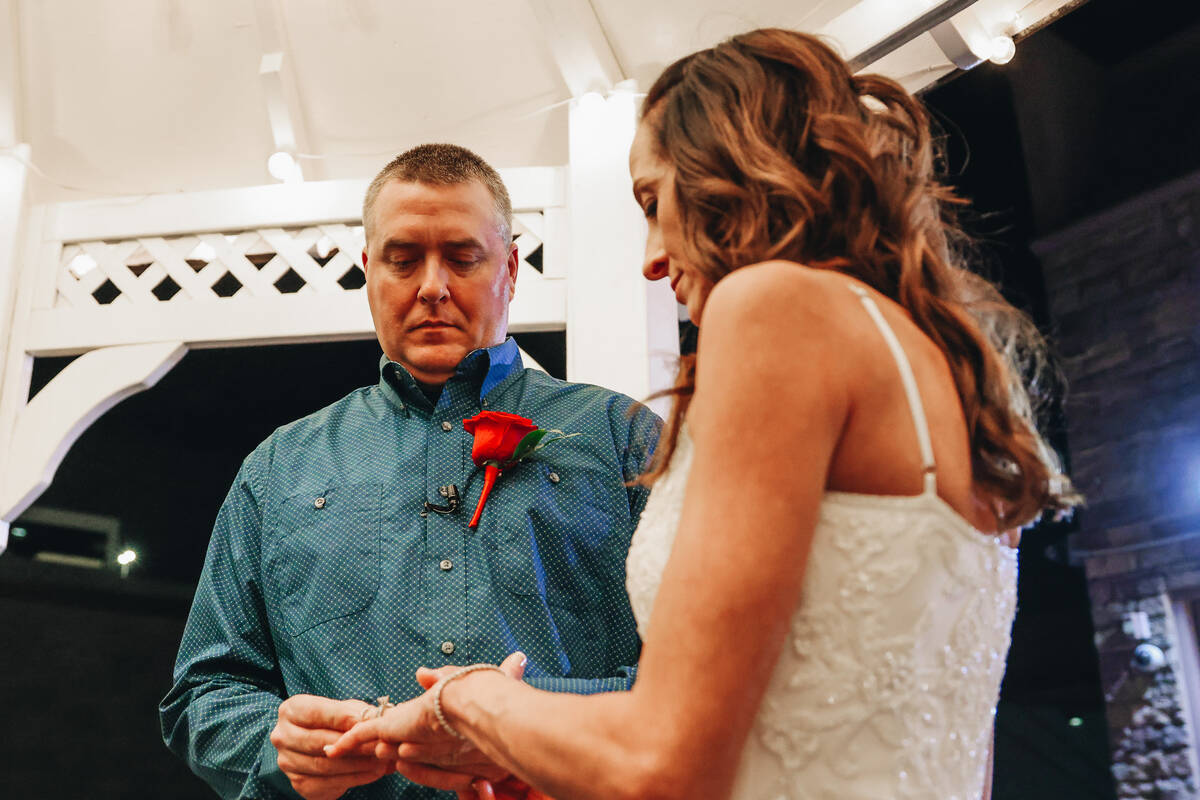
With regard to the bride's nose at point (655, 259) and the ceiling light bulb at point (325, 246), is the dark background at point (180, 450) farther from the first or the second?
the bride's nose at point (655, 259)

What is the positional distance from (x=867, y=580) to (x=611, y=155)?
2220 millimetres

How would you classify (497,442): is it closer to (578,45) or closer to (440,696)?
(440,696)

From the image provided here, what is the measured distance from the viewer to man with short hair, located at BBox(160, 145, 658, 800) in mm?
1543

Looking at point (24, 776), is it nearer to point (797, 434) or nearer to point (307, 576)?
point (307, 576)

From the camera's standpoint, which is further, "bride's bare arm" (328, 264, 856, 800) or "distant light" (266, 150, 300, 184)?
"distant light" (266, 150, 300, 184)

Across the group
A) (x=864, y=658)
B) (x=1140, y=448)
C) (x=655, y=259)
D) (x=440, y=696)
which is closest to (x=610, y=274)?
(x=655, y=259)

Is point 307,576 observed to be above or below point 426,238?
below

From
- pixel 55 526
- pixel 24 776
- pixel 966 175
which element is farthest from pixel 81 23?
pixel 966 175

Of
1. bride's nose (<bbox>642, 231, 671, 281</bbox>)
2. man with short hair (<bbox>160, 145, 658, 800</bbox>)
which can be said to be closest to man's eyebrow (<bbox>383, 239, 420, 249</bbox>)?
man with short hair (<bbox>160, 145, 658, 800</bbox>)

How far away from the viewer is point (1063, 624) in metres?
9.14

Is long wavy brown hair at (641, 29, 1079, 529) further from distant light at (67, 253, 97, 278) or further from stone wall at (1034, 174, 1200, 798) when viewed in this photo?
stone wall at (1034, 174, 1200, 798)

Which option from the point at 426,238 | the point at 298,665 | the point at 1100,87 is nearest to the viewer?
the point at 298,665

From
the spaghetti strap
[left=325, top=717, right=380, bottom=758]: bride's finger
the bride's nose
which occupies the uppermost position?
the bride's nose

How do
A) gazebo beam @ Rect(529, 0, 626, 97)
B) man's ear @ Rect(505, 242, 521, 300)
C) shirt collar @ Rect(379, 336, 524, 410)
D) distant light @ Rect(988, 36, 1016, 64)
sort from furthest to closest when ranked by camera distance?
gazebo beam @ Rect(529, 0, 626, 97) → distant light @ Rect(988, 36, 1016, 64) → man's ear @ Rect(505, 242, 521, 300) → shirt collar @ Rect(379, 336, 524, 410)
